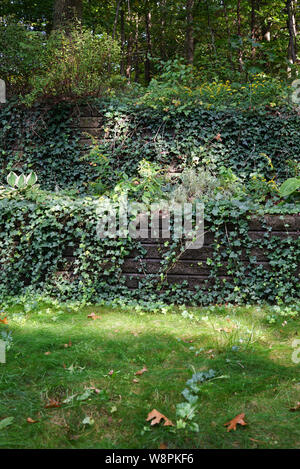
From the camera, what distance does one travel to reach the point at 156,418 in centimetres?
180

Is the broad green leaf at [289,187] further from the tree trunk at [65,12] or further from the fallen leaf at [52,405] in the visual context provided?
the tree trunk at [65,12]

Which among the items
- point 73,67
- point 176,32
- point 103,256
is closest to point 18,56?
point 73,67

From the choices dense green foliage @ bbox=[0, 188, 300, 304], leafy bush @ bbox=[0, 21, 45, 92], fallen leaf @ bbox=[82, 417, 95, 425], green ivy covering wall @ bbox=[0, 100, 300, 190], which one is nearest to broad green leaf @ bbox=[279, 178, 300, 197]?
dense green foliage @ bbox=[0, 188, 300, 304]

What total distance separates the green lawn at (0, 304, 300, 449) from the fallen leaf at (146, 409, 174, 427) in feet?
0.09

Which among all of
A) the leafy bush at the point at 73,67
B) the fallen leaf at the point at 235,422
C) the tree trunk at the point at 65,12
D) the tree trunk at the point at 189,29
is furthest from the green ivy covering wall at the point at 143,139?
the fallen leaf at the point at 235,422

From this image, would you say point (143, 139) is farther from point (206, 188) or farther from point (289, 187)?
point (289, 187)

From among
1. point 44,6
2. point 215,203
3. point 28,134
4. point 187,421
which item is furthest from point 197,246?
point 44,6

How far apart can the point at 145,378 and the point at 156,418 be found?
462 mm

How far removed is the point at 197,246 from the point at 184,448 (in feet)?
7.81

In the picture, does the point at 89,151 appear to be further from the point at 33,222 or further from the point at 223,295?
the point at 223,295

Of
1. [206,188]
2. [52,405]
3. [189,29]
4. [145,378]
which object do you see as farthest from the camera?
[189,29]

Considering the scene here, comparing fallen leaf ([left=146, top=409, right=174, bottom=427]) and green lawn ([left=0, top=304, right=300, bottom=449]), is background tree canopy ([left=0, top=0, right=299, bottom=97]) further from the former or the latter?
fallen leaf ([left=146, top=409, right=174, bottom=427])

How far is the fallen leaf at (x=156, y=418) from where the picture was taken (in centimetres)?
175

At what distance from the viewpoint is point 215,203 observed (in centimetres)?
386
